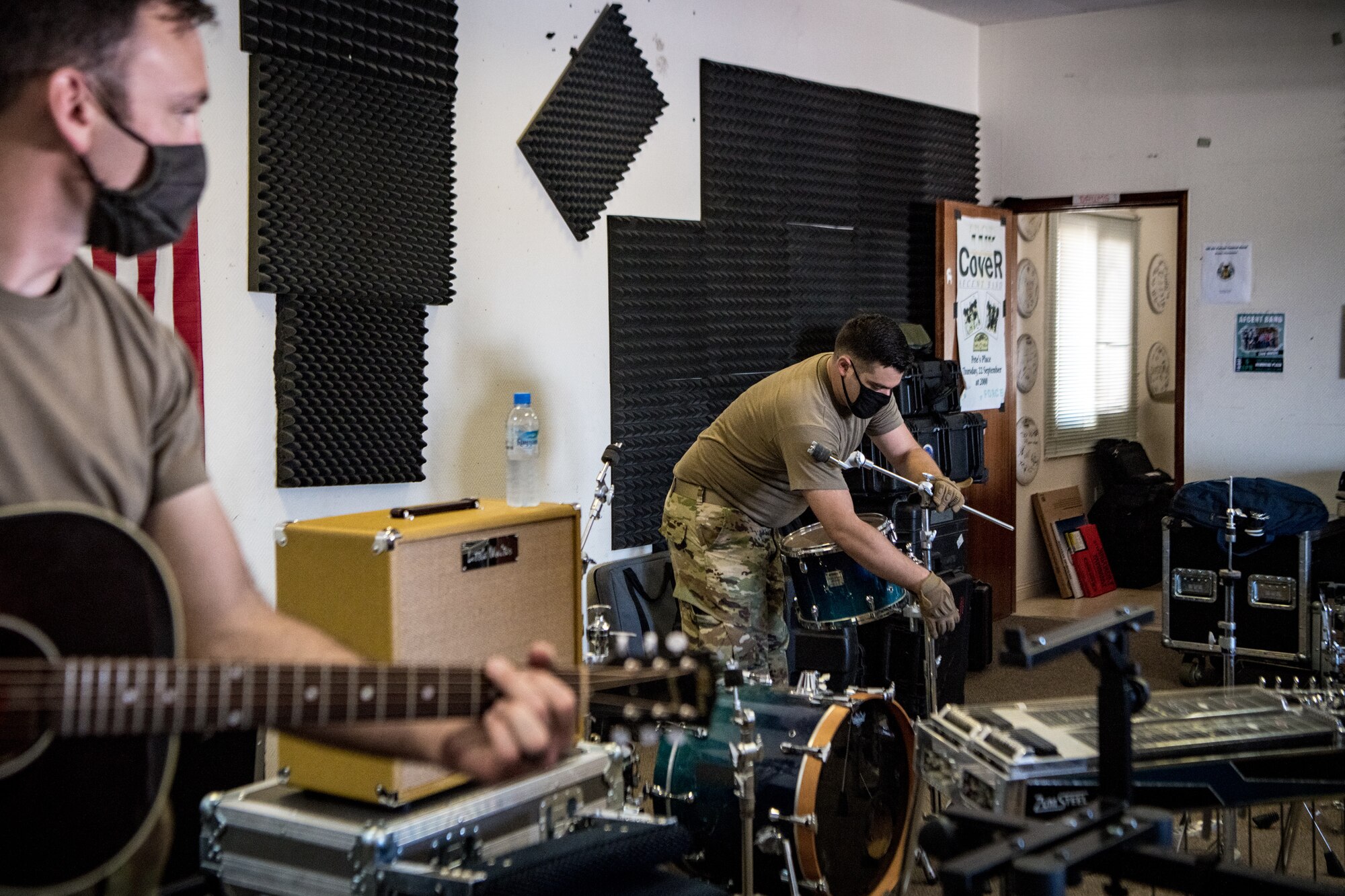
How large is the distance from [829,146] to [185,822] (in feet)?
14.1

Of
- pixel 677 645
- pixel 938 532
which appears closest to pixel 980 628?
pixel 938 532

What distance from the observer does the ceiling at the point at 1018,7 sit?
650cm

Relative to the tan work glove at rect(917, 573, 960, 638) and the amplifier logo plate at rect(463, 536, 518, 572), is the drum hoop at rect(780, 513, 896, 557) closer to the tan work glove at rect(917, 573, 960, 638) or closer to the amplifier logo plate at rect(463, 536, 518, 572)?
A: the tan work glove at rect(917, 573, 960, 638)

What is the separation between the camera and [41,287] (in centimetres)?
135

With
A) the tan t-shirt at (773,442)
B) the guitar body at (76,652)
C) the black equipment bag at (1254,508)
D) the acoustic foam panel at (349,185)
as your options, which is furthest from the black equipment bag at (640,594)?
the guitar body at (76,652)

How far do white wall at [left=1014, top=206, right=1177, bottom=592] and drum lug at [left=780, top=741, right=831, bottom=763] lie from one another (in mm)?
4406

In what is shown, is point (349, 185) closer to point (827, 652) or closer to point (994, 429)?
point (827, 652)

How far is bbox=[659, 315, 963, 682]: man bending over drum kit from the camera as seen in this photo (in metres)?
3.96

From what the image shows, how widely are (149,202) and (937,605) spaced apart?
9.47 ft

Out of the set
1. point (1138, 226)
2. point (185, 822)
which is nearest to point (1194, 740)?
point (185, 822)

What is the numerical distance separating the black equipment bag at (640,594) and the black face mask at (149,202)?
10.8 feet

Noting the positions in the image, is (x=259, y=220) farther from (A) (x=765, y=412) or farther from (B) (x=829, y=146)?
(B) (x=829, y=146)

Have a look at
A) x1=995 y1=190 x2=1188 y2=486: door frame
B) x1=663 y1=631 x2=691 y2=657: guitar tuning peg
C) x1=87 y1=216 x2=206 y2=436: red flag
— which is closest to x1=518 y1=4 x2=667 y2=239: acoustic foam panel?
x1=87 y1=216 x2=206 y2=436: red flag

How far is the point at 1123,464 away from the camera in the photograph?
8047 mm
